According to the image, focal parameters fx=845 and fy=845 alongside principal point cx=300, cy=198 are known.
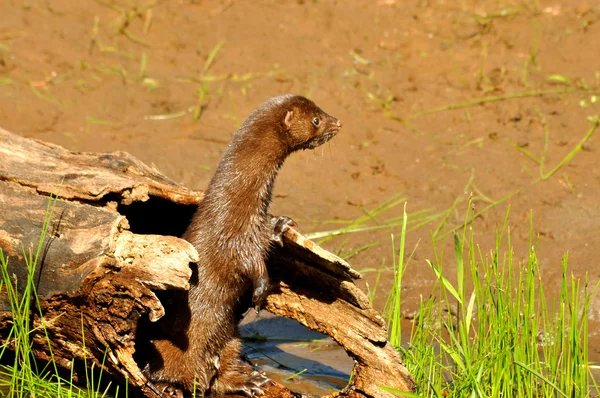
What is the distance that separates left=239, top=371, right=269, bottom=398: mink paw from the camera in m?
5.23

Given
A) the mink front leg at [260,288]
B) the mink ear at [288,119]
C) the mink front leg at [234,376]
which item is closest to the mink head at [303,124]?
the mink ear at [288,119]

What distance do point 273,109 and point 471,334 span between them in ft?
7.55

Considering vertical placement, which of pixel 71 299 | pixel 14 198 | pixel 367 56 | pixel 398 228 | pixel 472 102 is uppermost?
pixel 367 56

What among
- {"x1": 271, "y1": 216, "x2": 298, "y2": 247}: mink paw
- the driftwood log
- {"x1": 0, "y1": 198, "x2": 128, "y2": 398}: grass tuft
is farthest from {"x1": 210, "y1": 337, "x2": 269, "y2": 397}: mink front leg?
{"x1": 0, "y1": 198, "x2": 128, "y2": 398}: grass tuft

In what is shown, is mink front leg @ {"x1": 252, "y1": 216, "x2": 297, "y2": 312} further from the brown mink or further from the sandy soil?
the sandy soil

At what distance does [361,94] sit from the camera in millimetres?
9172

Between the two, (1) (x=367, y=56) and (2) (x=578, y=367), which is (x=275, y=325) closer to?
(2) (x=578, y=367)

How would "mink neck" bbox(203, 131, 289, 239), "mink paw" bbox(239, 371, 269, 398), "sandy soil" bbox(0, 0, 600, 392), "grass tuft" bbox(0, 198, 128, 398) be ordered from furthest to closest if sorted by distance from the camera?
"sandy soil" bbox(0, 0, 600, 392) < "mink paw" bbox(239, 371, 269, 398) < "mink neck" bbox(203, 131, 289, 239) < "grass tuft" bbox(0, 198, 128, 398)

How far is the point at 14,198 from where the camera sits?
14.8 feet

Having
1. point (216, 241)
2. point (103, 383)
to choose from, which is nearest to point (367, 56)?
point (216, 241)

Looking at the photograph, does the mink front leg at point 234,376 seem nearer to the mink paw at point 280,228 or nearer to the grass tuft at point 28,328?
the mink paw at point 280,228

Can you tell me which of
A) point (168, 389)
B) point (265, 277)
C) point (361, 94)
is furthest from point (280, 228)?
point (361, 94)

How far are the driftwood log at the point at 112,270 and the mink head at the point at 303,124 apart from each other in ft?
2.29

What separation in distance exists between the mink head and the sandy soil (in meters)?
1.73
